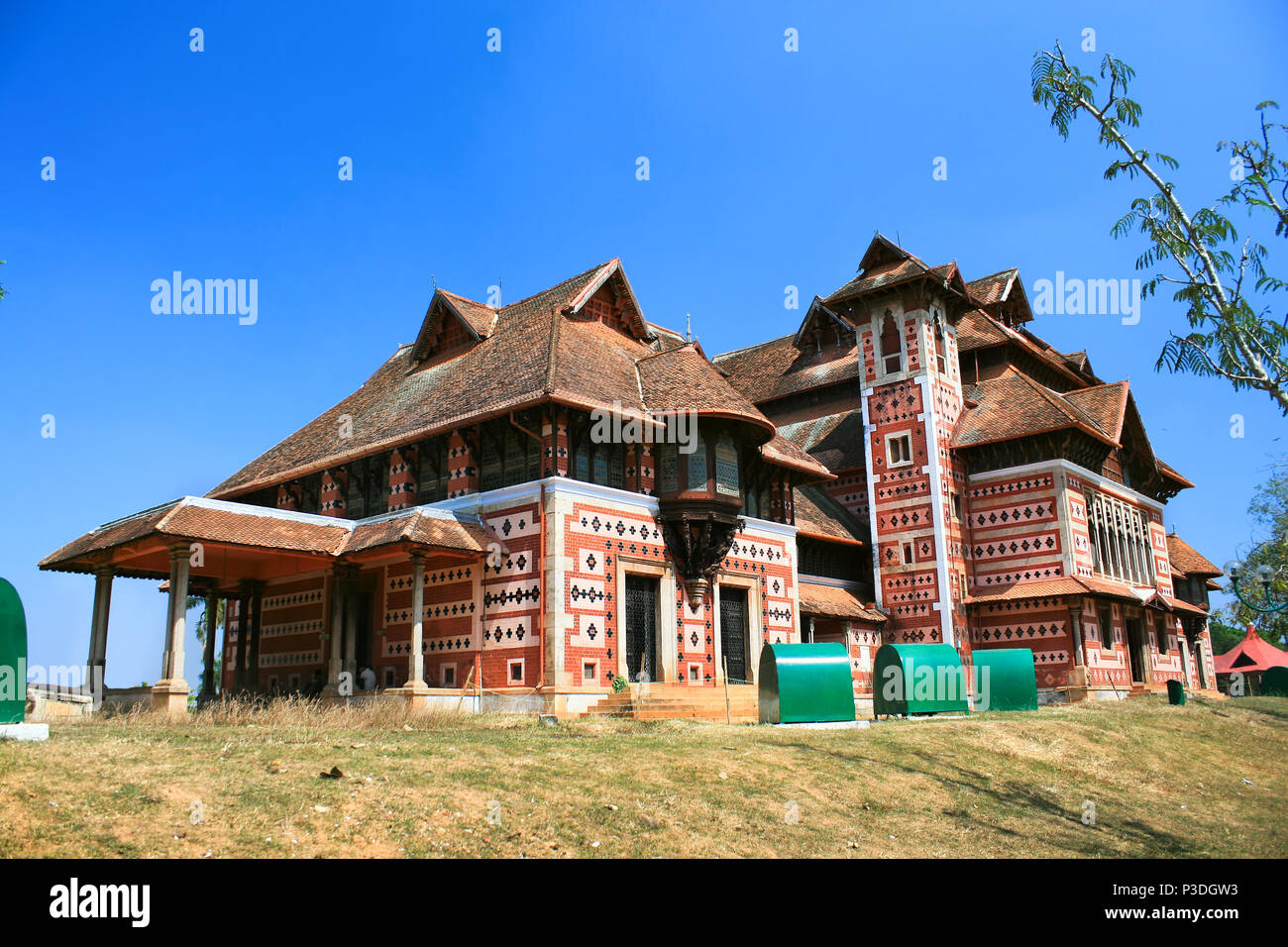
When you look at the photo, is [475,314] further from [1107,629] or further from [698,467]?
[1107,629]

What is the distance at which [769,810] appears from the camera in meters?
12.2

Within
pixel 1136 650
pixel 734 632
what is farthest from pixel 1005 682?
pixel 1136 650

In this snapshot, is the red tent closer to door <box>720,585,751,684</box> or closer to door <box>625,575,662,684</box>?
door <box>720,585,751,684</box>

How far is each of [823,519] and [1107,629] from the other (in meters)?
11.5

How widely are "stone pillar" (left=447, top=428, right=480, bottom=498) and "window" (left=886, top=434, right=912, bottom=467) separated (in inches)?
743

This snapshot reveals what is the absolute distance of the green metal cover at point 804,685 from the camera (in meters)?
20.4

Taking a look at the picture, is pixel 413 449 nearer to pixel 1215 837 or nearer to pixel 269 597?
pixel 269 597

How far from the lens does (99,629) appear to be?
79.7ft

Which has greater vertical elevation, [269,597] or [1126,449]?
[1126,449]

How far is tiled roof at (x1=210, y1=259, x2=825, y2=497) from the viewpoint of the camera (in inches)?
1019

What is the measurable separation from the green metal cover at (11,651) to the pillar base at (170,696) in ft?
27.1

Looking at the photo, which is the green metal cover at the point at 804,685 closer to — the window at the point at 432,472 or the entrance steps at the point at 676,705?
the entrance steps at the point at 676,705

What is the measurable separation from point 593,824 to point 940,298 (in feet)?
110
